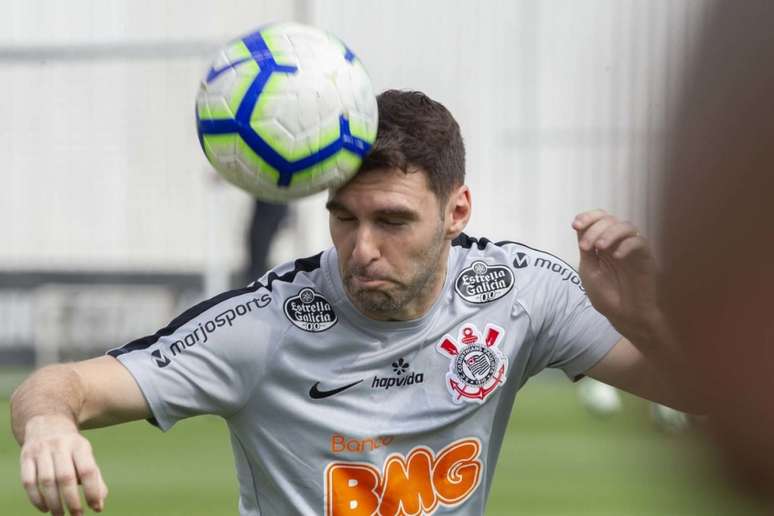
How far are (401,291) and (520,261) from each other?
1.85 feet

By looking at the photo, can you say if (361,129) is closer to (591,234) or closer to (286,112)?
(286,112)

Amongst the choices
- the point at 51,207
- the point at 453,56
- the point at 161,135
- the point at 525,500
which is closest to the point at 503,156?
the point at 453,56

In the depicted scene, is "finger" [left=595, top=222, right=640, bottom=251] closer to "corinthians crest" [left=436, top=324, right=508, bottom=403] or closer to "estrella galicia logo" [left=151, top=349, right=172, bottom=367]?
"corinthians crest" [left=436, top=324, right=508, bottom=403]

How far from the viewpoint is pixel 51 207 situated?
15.8m

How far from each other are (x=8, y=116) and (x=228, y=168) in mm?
12893

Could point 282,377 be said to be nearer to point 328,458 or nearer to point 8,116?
point 328,458

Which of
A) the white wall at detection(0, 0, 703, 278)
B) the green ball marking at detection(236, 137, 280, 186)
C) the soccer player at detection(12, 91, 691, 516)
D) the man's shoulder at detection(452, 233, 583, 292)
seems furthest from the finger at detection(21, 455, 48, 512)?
the white wall at detection(0, 0, 703, 278)

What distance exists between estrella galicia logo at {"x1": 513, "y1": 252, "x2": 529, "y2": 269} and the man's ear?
0.80 ft

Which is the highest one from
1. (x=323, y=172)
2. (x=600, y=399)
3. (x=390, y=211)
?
(x=323, y=172)

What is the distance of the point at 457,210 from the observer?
4199 millimetres

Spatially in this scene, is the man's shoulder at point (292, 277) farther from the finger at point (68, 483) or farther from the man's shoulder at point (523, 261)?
the finger at point (68, 483)

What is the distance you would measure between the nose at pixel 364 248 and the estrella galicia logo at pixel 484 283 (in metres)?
0.50

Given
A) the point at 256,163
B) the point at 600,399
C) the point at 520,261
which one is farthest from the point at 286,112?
the point at 600,399

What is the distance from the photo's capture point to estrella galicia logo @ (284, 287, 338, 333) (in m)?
4.06
